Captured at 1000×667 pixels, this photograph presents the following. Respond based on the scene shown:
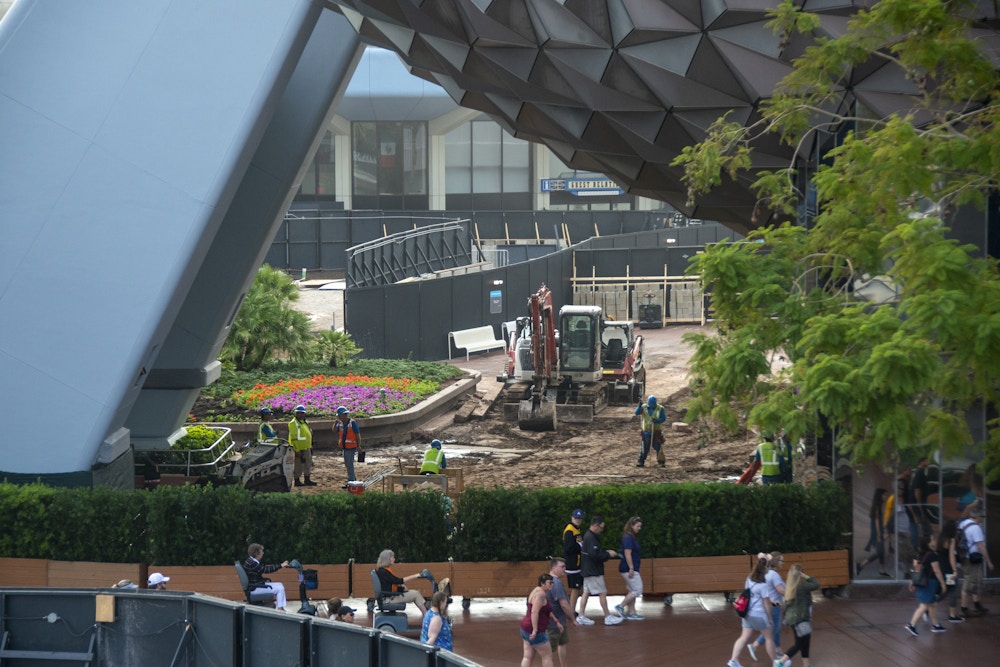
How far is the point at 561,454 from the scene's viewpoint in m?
28.9

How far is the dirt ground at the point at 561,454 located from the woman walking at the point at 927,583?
26.7 ft

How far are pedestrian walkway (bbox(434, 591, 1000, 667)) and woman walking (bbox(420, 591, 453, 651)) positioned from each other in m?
1.69

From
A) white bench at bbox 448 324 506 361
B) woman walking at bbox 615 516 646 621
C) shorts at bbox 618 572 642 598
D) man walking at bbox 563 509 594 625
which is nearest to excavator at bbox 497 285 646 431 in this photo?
white bench at bbox 448 324 506 361

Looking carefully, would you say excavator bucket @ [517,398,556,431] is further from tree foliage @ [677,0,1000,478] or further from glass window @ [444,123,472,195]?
glass window @ [444,123,472,195]

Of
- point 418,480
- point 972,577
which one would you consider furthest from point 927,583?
point 418,480

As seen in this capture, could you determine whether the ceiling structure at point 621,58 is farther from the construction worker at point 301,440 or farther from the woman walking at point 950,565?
the construction worker at point 301,440

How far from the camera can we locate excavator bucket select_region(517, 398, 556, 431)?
31.2 metres

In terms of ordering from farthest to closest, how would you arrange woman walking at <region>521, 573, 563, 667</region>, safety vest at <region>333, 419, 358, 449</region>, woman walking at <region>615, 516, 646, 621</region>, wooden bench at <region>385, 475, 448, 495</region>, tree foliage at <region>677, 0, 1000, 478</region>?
1. safety vest at <region>333, 419, 358, 449</region>
2. wooden bench at <region>385, 475, 448, 495</region>
3. woman walking at <region>615, 516, 646, 621</region>
4. woman walking at <region>521, 573, 563, 667</region>
5. tree foliage at <region>677, 0, 1000, 478</region>

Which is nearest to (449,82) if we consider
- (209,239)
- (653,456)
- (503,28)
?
(503,28)

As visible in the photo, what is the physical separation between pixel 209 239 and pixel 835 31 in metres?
9.70

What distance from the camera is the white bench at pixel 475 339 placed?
139 feet

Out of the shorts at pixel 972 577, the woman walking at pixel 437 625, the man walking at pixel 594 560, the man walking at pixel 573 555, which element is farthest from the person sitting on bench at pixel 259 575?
the shorts at pixel 972 577

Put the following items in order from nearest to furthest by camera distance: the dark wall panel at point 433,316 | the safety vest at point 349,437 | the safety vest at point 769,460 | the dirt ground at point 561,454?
the safety vest at point 769,460 < the safety vest at point 349,437 < the dirt ground at point 561,454 < the dark wall panel at point 433,316

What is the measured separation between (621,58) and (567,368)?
14889mm
